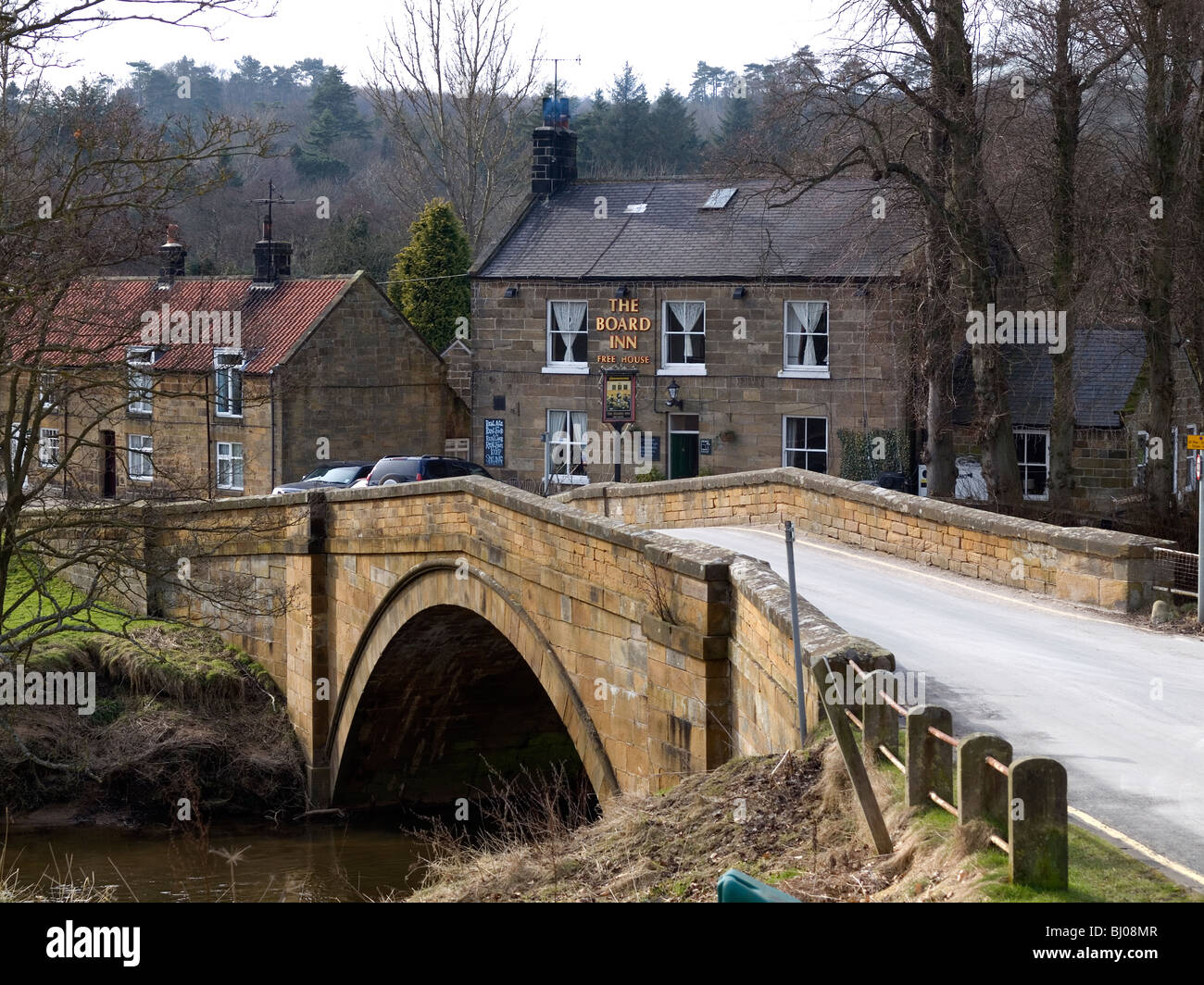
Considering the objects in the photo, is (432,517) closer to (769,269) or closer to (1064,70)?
(1064,70)

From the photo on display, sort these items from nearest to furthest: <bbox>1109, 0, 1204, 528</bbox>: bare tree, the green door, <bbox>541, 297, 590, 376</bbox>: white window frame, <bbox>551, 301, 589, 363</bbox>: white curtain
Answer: <bbox>1109, 0, 1204, 528</bbox>: bare tree < the green door < <bbox>541, 297, 590, 376</bbox>: white window frame < <bbox>551, 301, 589, 363</bbox>: white curtain

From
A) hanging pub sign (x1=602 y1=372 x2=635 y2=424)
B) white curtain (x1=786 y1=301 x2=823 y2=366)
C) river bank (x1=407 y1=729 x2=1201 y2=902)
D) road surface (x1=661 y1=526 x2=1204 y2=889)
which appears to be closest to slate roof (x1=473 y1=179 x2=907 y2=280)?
white curtain (x1=786 y1=301 x2=823 y2=366)

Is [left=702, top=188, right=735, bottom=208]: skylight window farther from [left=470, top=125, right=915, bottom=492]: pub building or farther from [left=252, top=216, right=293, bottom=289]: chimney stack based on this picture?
[left=252, top=216, right=293, bottom=289]: chimney stack

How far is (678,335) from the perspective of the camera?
32156 mm

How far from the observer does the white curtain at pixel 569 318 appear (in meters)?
33.0

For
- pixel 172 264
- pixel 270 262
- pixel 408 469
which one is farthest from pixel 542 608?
pixel 172 264

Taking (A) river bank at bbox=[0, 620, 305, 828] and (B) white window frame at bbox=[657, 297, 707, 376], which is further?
(B) white window frame at bbox=[657, 297, 707, 376]

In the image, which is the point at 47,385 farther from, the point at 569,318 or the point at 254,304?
the point at 254,304

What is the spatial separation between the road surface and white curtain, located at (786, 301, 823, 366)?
15206 millimetres

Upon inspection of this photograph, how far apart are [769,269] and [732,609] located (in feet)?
68.0

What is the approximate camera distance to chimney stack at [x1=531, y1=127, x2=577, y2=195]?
117 feet

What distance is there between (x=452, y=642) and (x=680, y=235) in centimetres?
1538

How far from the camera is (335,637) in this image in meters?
21.3
